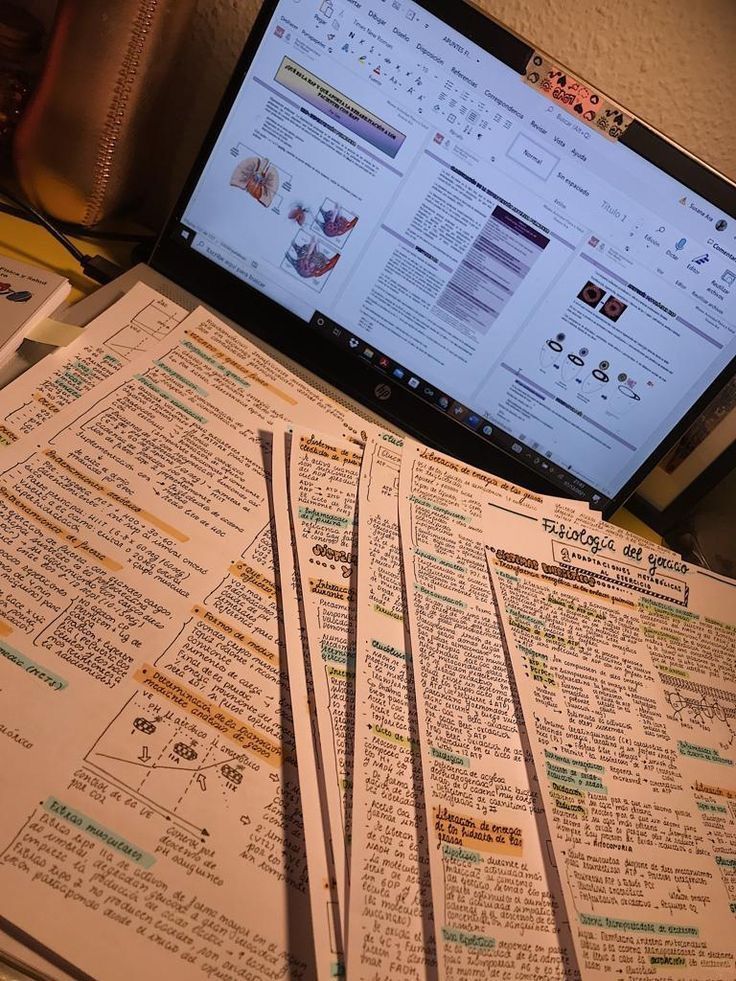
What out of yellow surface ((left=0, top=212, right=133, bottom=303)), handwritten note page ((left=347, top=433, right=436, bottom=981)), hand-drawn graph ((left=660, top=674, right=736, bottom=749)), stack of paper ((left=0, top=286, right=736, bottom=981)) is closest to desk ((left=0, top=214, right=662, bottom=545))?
yellow surface ((left=0, top=212, right=133, bottom=303))

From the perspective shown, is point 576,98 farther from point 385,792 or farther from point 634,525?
point 385,792

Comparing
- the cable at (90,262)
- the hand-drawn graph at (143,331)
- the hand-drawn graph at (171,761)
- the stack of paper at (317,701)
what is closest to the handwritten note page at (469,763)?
the stack of paper at (317,701)

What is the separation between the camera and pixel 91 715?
429 mm

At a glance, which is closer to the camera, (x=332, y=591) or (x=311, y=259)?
(x=332, y=591)

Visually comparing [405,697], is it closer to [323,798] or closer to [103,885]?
[323,798]

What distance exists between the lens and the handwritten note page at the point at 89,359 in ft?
1.83

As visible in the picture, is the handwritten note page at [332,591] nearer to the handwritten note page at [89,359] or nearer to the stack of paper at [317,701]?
the stack of paper at [317,701]

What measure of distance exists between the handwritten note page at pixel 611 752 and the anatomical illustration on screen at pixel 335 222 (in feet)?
0.99

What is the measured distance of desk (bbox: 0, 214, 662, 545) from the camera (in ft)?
2.46

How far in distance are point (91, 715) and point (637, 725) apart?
393mm

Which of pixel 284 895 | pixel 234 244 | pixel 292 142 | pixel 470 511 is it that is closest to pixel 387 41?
pixel 292 142

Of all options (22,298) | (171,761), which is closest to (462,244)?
(22,298)

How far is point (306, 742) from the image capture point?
0.47 meters

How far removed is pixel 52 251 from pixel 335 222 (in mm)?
296
